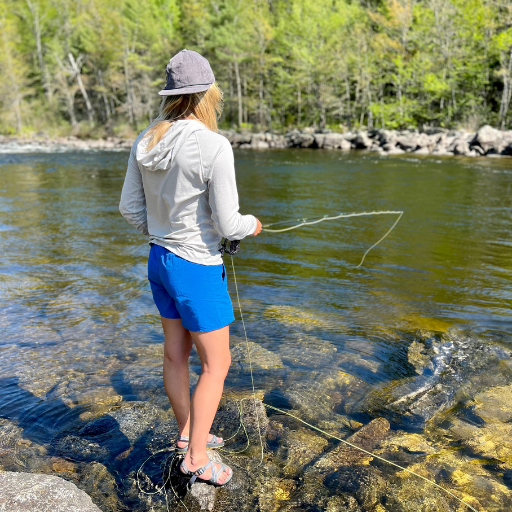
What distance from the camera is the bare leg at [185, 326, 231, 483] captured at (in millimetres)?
2352

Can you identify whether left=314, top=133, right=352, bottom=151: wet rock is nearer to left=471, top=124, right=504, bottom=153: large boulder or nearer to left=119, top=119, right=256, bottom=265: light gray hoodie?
left=471, top=124, right=504, bottom=153: large boulder

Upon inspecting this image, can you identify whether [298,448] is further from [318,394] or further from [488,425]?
[488,425]

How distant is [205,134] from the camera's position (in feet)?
6.81

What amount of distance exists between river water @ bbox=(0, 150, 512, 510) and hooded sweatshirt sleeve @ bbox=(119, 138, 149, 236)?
4.62 feet

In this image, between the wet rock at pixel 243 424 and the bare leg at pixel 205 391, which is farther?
the wet rock at pixel 243 424

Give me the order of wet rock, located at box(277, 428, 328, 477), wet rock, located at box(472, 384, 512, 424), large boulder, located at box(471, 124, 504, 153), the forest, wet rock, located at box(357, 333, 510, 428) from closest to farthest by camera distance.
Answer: wet rock, located at box(277, 428, 328, 477), wet rock, located at box(472, 384, 512, 424), wet rock, located at box(357, 333, 510, 428), large boulder, located at box(471, 124, 504, 153), the forest

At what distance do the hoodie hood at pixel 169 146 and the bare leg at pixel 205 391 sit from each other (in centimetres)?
78

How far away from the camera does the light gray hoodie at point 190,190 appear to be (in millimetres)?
2074

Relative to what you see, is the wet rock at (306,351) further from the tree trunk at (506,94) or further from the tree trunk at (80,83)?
the tree trunk at (80,83)

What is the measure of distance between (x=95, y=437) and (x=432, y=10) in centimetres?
4536

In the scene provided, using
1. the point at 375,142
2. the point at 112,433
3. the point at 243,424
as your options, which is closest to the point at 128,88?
the point at 375,142

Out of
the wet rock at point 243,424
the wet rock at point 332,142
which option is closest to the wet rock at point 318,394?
the wet rock at point 243,424

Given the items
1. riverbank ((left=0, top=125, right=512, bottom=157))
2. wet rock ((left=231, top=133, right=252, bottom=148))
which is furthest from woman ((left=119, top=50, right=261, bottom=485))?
wet rock ((left=231, top=133, right=252, bottom=148))

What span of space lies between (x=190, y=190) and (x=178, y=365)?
94cm
